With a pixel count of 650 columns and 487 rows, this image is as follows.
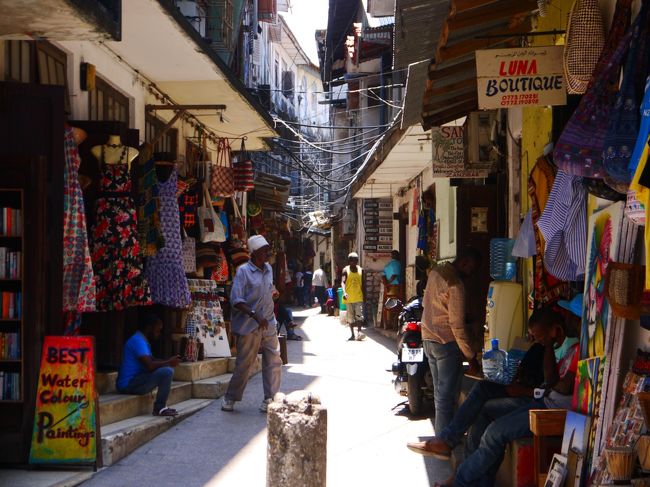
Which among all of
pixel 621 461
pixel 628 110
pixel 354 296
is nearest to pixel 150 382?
pixel 621 461

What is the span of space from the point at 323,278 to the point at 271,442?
3053cm

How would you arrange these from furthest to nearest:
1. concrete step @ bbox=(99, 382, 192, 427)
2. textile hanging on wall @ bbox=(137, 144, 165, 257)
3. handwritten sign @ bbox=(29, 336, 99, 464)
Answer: textile hanging on wall @ bbox=(137, 144, 165, 257) < concrete step @ bbox=(99, 382, 192, 427) < handwritten sign @ bbox=(29, 336, 99, 464)

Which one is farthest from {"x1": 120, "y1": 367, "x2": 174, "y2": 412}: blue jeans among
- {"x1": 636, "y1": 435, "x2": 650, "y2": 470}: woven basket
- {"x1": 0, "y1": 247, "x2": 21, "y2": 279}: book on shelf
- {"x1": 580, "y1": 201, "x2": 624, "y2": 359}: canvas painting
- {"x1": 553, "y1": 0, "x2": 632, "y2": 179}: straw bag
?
{"x1": 636, "y1": 435, "x2": 650, "y2": 470}: woven basket

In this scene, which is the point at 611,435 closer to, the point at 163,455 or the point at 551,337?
the point at 551,337

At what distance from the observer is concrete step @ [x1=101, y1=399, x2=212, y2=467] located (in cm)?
759

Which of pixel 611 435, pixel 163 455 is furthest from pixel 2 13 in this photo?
pixel 611 435

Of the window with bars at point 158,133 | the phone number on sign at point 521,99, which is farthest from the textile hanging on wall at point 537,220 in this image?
the window with bars at point 158,133

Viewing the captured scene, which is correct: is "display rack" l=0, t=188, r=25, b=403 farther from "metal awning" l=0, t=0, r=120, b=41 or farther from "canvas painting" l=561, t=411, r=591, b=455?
"canvas painting" l=561, t=411, r=591, b=455

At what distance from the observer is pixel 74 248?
811cm

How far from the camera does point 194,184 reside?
13164 millimetres

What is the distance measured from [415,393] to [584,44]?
16.9 feet

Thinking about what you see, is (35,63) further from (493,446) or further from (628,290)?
(628,290)

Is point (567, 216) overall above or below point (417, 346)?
above

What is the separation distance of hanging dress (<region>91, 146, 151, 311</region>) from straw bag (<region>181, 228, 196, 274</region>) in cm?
338
